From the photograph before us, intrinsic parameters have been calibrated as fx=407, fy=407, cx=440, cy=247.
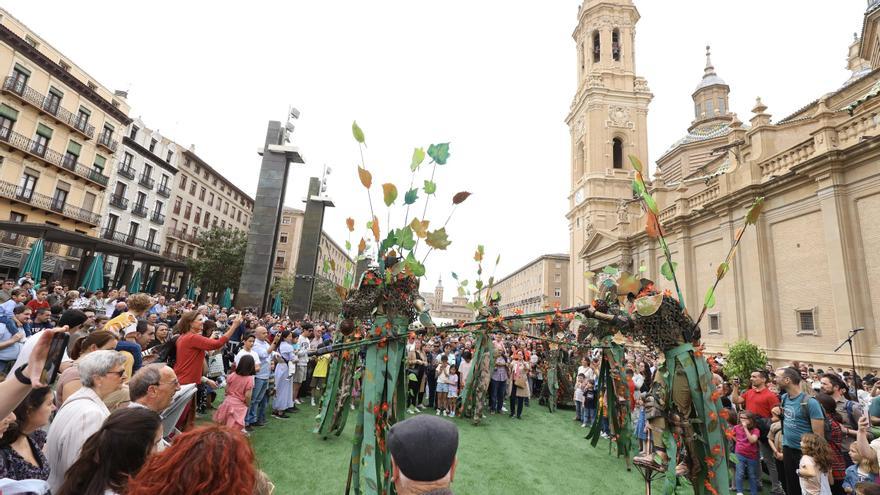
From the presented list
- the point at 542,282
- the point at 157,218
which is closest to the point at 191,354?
the point at 157,218

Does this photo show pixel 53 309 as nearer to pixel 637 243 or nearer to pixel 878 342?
pixel 878 342

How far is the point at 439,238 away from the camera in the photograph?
4781 mm

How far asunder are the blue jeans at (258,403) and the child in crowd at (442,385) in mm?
4468

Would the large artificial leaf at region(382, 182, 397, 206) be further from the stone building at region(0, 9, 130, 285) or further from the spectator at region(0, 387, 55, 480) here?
the stone building at region(0, 9, 130, 285)

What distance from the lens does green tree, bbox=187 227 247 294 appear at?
35.3 m

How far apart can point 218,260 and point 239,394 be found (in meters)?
34.0

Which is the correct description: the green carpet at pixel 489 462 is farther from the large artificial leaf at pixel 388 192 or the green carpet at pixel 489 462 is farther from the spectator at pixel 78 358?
the large artificial leaf at pixel 388 192

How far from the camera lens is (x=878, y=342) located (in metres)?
12.9

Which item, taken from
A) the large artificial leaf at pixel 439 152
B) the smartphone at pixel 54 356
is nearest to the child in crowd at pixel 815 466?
the large artificial leaf at pixel 439 152

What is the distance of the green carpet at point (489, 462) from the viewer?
5.96 m

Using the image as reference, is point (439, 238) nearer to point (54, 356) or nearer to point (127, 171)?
point (54, 356)

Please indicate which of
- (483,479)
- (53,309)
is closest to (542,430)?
(483,479)

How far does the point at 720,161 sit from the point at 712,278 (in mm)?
10483

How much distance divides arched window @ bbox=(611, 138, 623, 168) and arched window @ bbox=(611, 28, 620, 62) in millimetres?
8304
